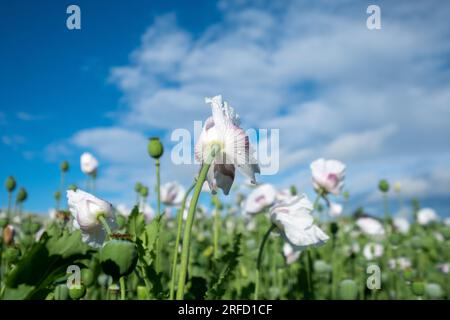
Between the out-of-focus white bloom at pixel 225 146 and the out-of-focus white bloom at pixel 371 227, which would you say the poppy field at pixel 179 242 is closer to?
the out-of-focus white bloom at pixel 225 146

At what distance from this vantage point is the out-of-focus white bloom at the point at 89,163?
286cm

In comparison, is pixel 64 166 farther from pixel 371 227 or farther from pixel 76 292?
pixel 371 227

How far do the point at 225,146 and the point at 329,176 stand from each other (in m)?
1.14

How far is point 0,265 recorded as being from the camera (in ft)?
7.83

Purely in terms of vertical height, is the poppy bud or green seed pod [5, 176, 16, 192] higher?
green seed pod [5, 176, 16, 192]

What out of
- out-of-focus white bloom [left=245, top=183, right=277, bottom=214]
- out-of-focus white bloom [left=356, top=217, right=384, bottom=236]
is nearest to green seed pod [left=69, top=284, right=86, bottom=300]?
out-of-focus white bloom [left=245, top=183, right=277, bottom=214]

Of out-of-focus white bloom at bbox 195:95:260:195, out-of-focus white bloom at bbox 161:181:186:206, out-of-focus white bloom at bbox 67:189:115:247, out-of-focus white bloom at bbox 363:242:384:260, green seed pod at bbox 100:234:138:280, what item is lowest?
green seed pod at bbox 100:234:138:280

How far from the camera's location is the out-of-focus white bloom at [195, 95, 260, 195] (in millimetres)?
977

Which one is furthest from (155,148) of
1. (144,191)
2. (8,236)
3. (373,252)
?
(373,252)

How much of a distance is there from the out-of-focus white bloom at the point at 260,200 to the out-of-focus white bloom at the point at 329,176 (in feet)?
1.34

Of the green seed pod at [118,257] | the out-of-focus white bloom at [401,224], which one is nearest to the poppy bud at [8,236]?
the green seed pod at [118,257]

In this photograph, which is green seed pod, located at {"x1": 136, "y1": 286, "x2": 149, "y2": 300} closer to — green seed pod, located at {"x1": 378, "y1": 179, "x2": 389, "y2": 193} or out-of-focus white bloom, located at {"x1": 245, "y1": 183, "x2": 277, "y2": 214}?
out-of-focus white bloom, located at {"x1": 245, "y1": 183, "x2": 277, "y2": 214}

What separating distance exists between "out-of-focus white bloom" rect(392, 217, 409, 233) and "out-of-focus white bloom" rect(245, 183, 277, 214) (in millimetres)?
3249
